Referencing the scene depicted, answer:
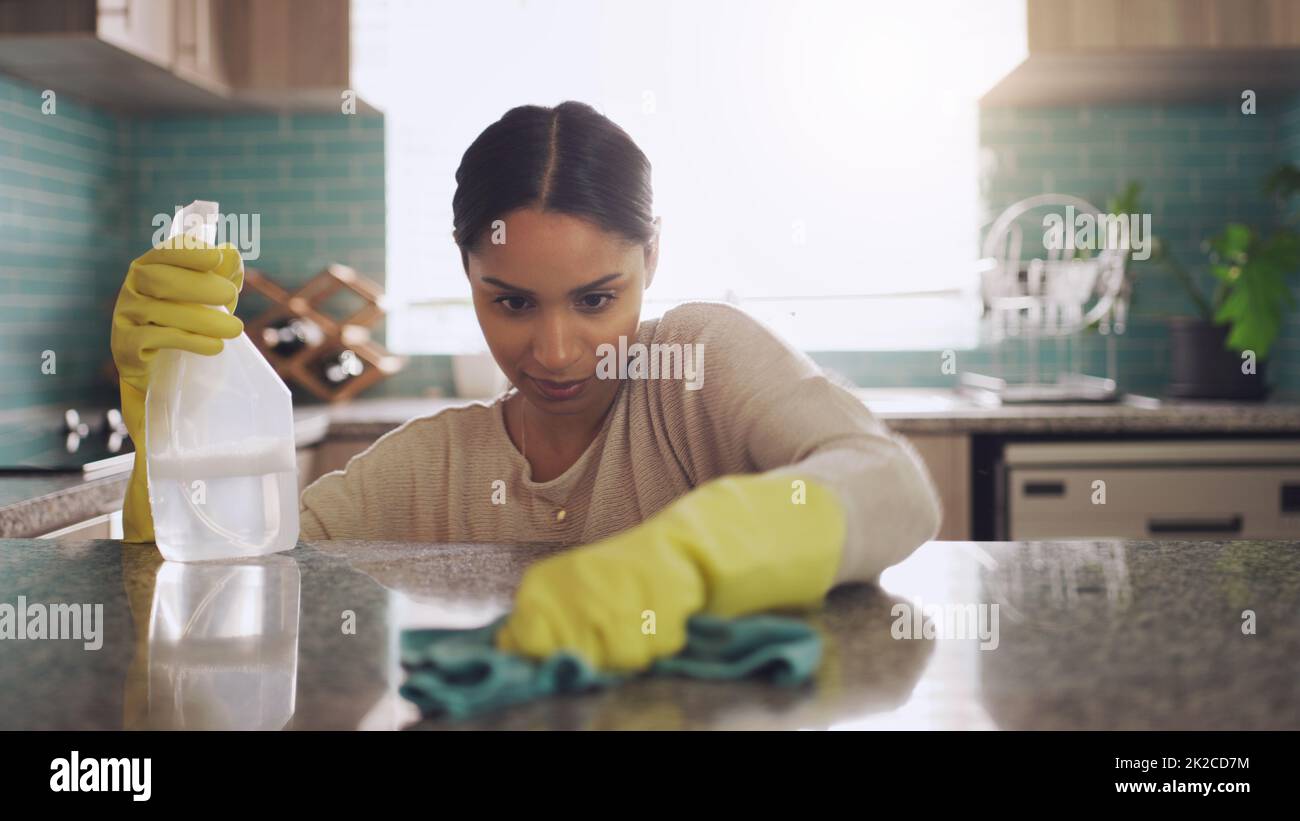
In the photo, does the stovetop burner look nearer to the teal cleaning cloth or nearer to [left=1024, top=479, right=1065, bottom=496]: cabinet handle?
the teal cleaning cloth

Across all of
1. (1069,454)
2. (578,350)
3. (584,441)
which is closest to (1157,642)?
(578,350)

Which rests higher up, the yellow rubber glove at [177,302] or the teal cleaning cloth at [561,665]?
the yellow rubber glove at [177,302]

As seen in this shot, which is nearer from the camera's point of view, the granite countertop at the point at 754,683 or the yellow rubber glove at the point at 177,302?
the granite countertop at the point at 754,683

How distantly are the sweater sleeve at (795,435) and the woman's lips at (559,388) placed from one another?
0.11 m

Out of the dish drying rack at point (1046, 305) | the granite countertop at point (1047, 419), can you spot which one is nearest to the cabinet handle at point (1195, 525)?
the granite countertop at point (1047, 419)

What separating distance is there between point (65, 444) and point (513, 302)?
1.22m

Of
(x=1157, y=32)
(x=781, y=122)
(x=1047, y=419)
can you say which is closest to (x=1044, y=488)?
(x=1047, y=419)

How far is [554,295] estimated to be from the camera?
124cm

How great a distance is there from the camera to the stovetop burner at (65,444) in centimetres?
181

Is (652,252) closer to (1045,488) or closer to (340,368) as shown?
(1045,488)

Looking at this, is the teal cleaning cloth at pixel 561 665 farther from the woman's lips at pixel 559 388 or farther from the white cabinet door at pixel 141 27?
the white cabinet door at pixel 141 27

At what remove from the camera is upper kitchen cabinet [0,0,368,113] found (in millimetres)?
2420
